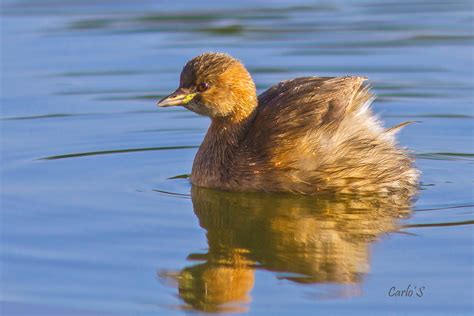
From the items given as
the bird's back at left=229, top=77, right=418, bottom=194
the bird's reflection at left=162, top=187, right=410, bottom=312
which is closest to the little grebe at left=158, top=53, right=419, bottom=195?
the bird's back at left=229, top=77, right=418, bottom=194

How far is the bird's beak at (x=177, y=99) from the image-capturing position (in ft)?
27.0

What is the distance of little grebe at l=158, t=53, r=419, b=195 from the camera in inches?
311

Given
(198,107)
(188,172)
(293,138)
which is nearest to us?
(293,138)

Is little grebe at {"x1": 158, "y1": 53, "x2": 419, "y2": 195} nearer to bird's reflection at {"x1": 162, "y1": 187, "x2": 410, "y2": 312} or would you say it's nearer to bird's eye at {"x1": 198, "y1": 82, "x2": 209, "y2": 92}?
bird's eye at {"x1": 198, "y1": 82, "x2": 209, "y2": 92}

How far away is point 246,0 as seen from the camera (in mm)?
14508

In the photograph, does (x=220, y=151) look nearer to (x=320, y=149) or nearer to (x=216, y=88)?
(x=216, y=88)

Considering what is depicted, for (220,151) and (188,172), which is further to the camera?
(188,172)

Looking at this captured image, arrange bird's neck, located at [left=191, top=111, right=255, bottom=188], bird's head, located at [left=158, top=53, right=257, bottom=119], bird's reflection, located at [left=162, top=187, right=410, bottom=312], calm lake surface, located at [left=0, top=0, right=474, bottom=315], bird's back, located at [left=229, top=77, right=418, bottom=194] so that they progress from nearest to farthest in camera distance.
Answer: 1. calm lake surface, located at [left=0, top=0, right=474, bottom=315]
2. bird's reflection, located at [left=162, top=187, right=410, bottom=312]
3. bird's back, located at [left=229, top=77, right=418, bottom=194]
4. bird's neck, located at [left=191, top=111, right=255, bottom=188]
5. bird's head, located at [left=158, top=53, right=257, bottom=119]

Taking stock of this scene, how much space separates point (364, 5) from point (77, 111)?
5.03 metres

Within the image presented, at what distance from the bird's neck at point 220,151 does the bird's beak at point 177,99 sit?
0.30 m

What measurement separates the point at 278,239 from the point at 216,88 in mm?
1655

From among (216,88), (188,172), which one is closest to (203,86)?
(216,88)

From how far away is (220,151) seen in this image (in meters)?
8.33

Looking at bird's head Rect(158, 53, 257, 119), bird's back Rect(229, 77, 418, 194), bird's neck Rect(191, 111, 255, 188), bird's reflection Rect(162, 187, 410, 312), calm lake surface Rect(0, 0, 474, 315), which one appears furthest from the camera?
bird's head Rect(158, 53, 257, 119)
